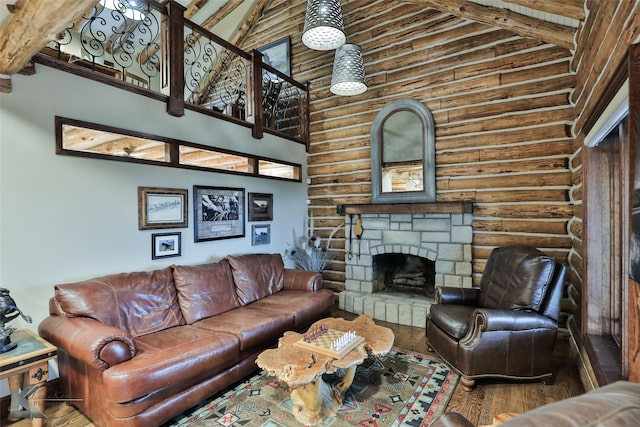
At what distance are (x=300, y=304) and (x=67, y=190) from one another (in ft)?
8.01

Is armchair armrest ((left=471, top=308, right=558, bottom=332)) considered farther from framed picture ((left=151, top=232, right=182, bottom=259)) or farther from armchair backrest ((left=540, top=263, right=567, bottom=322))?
framed picture ((left=151, top=232, right=182, bottom=259))

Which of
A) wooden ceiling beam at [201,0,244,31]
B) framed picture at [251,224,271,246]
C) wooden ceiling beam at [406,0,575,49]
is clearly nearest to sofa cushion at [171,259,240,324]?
framed picture at [251,224,271,246]

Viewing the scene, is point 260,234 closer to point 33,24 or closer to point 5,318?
point 5,318

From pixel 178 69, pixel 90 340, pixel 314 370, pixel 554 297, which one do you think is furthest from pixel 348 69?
pixel 90 340

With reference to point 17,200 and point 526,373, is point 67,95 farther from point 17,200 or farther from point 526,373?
point 526,373

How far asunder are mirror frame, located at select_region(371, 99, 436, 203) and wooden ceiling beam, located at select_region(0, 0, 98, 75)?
12.2 feet

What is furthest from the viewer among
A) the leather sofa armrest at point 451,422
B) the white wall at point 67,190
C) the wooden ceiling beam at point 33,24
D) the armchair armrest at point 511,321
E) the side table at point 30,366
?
the armchair armrest at point 511,321

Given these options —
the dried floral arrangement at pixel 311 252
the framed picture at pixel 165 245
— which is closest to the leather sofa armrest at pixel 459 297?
the dried floral arrangement at pixel 311 252

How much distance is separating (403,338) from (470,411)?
1424mm

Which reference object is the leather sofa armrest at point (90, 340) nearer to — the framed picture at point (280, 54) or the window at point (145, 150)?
the window at point (145, 150)

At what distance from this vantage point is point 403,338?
379 centimetres

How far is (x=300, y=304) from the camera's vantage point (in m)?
3.56

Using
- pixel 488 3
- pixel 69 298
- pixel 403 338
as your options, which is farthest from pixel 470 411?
pixel 488 3

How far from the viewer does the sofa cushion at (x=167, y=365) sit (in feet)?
6.59
